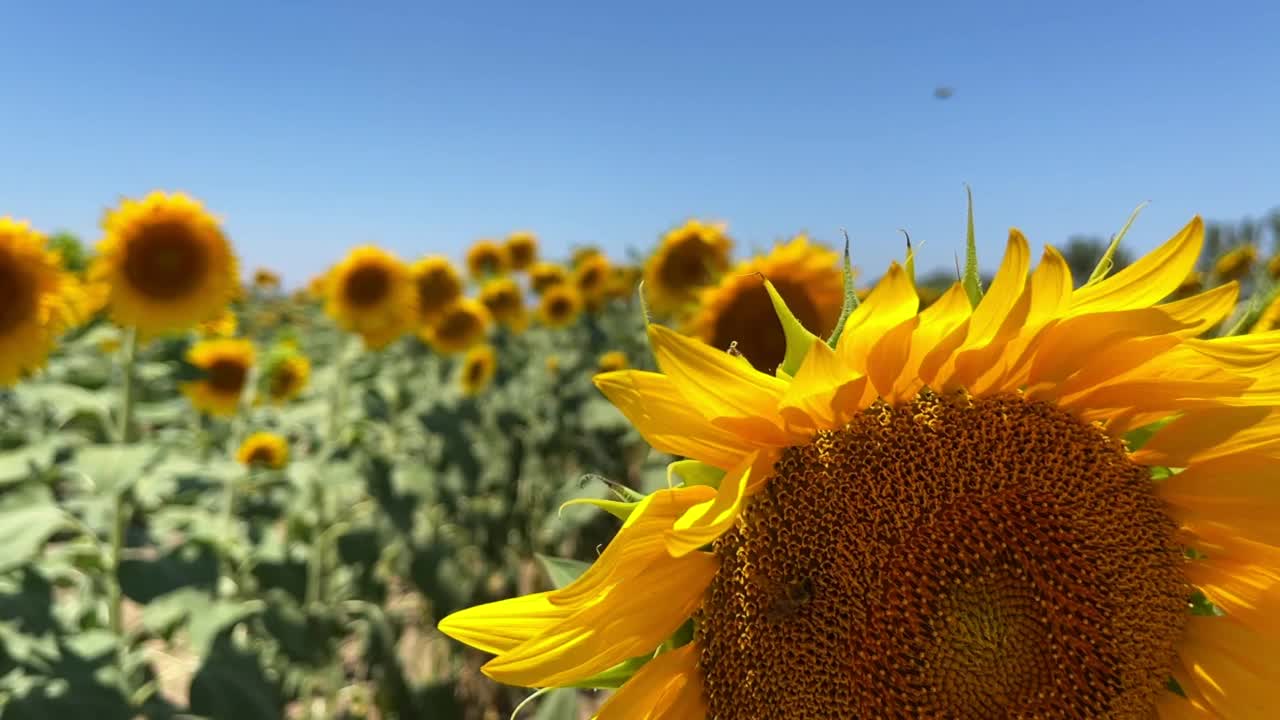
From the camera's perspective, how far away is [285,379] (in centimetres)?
524

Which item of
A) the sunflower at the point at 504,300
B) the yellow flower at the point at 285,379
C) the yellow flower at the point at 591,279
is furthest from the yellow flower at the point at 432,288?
the yellow flower at the point at 591,279

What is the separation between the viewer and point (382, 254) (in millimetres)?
5242

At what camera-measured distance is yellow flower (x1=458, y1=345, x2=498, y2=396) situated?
605 centimetres

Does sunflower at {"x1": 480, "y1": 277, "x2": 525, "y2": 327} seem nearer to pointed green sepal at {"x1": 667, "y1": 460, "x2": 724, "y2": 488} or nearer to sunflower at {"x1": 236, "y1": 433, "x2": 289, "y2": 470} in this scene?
sunflower at {"x1": 236, "y1": 433, "x2": 289, "y2": 470}

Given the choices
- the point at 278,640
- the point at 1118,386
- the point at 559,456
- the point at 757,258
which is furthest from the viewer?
the point at 559,456

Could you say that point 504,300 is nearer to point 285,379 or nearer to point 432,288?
point 432,288

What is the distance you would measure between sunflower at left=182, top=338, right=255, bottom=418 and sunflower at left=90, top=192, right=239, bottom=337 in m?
1.12

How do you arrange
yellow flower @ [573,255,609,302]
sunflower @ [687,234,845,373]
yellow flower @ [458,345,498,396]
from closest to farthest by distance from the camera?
sunflower @ [687,234,845,373]
yellow flower @ [458,345,498,396]
yellow flower @ [573,255,609,302]

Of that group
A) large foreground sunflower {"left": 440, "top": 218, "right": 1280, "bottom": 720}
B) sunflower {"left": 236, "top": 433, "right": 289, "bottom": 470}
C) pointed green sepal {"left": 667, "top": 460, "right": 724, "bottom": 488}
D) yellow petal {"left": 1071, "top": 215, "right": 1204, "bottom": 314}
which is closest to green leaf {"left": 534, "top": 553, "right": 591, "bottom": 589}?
large foreground sunflower {"left": 440, "top": 218, "right": 1280, "bottom": 720}

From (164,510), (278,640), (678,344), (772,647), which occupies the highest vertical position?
(678,344)

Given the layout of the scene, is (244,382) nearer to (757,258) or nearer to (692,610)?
(757,258)

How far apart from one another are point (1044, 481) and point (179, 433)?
4.87 metres

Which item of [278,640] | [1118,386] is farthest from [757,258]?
[278,640]

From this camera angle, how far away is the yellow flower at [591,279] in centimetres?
727
